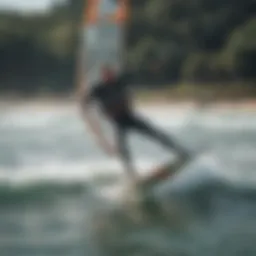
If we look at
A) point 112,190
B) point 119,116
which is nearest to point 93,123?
point 119,116

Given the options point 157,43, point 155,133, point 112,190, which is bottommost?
point 112,190

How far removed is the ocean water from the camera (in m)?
2.52

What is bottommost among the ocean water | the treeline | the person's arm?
the ocean water

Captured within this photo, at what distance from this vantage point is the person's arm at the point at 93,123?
2545 millimetres

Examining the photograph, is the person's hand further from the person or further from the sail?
the sail

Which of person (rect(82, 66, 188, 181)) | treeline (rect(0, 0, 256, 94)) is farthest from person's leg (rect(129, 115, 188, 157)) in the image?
treeline (rect(0, 0, 256, 94))

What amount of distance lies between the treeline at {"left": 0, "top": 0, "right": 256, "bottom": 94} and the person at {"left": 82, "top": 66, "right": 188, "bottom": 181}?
0.05m

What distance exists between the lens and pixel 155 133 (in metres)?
2.54

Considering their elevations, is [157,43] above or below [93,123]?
above

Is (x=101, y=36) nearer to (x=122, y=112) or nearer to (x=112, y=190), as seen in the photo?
(x=122, y=112)

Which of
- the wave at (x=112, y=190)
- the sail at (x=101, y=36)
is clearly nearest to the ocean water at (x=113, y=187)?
the wave at (x=112, y=190)

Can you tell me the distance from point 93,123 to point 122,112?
0.08 metres

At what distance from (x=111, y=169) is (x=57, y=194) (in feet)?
0.47

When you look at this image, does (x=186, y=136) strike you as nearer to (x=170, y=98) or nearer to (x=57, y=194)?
(x=170, y=98)
